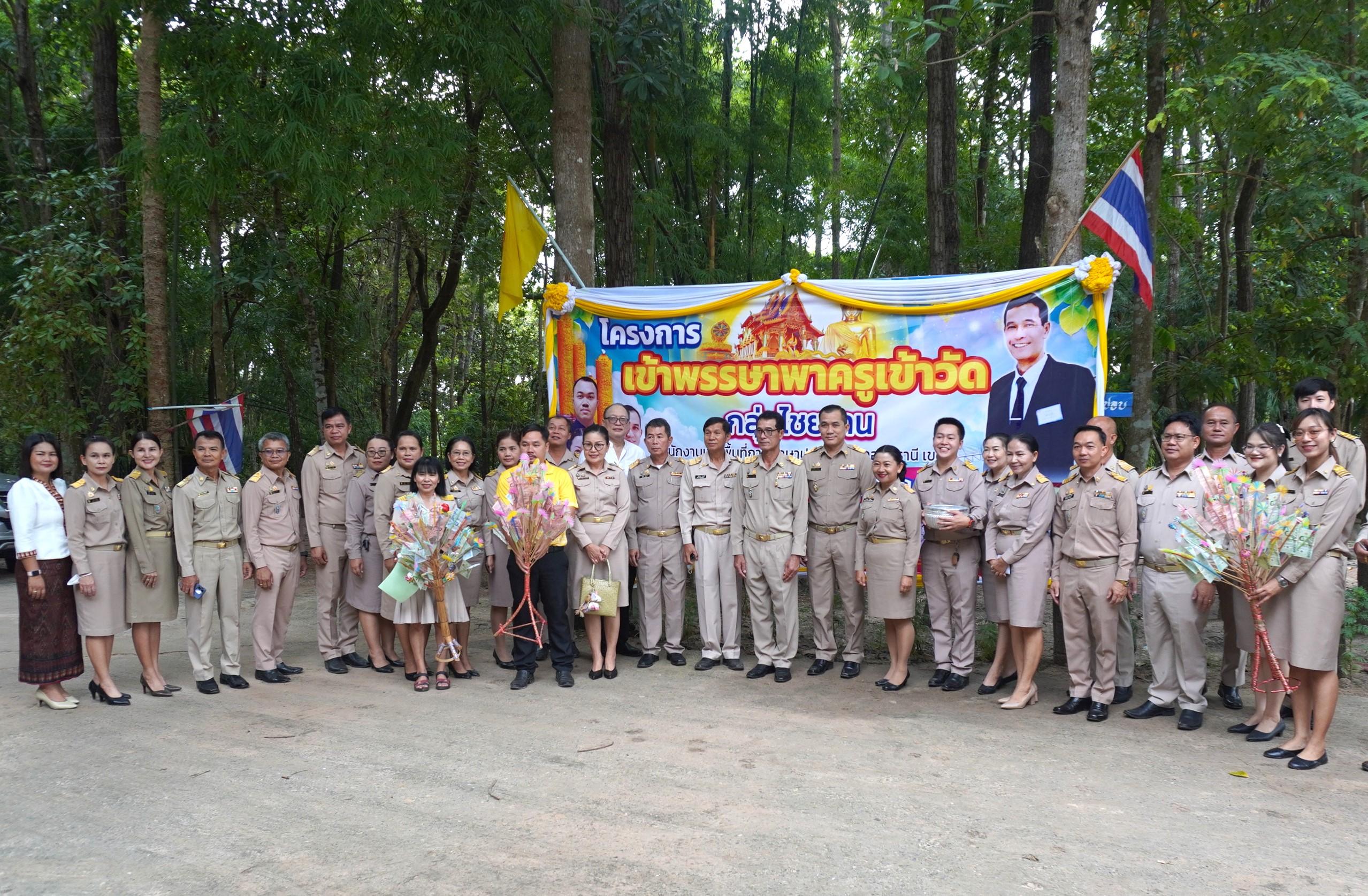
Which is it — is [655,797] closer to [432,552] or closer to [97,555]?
[432,552]

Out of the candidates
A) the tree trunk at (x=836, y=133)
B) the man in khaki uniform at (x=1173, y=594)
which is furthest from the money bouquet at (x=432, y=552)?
the tree trunk at (x=836, y=133)

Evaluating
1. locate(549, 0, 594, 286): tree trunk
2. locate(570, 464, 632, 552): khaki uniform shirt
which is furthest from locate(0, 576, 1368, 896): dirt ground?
locate(549, 0, 594, 286): tree trunk

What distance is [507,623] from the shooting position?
5520mm

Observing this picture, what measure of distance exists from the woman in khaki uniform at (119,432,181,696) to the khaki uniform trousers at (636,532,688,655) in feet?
8.81

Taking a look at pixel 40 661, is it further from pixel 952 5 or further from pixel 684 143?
pixel 684 143

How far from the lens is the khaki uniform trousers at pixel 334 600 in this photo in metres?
5.89

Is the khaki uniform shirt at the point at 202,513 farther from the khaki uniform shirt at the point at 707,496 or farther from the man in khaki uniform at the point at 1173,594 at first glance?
the man in khaki uniform at the point at 1173,594

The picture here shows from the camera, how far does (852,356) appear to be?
6.16 m

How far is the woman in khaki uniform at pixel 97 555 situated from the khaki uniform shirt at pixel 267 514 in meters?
0.65

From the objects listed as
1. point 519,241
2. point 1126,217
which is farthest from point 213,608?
point 1126,217

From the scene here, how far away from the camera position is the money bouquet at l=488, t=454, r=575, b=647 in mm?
5297

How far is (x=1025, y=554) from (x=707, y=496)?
1.88 meters

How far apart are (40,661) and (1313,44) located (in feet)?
29.2

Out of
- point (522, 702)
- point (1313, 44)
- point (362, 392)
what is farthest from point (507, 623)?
point (362, 392)
